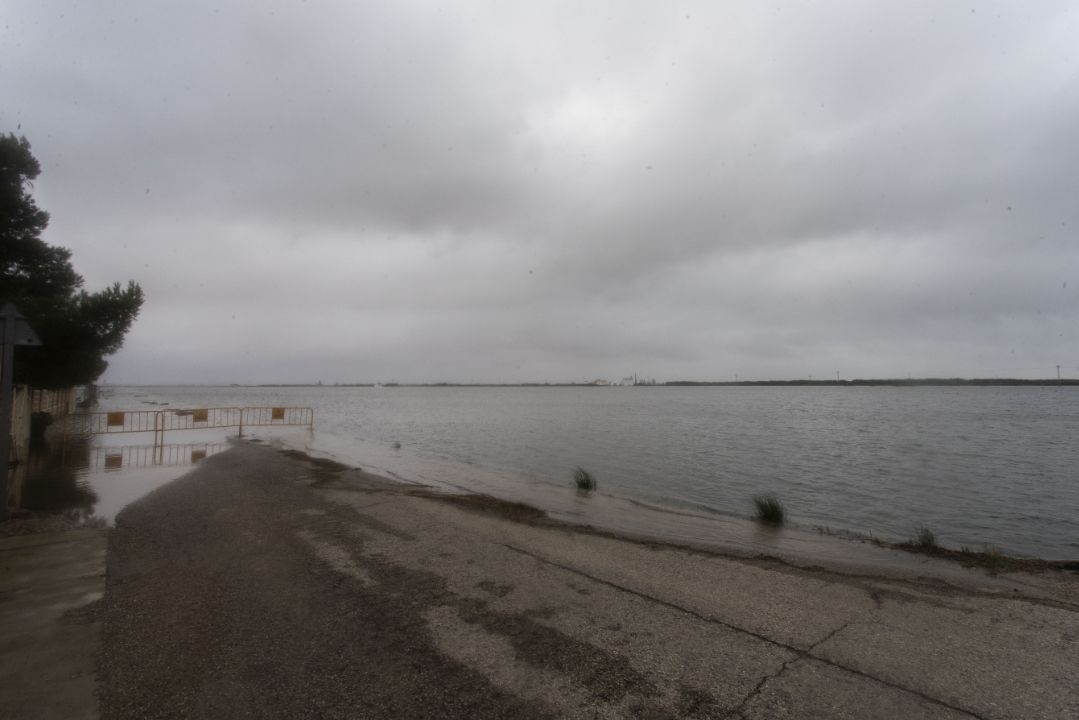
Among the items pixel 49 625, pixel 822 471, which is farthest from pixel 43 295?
pixel 822 471

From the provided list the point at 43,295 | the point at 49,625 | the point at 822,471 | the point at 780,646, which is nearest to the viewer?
the point at 780,646

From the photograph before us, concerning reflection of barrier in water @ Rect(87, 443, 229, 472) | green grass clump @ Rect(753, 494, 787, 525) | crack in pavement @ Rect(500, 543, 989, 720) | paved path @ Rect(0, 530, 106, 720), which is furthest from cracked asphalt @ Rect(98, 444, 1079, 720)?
reflection of barrier in water @ Rect(87, 443, 229, 472)

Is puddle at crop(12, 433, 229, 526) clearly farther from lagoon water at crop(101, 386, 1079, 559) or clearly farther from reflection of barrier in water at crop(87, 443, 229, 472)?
lagoon water at crop(101, 386, 1079, 559)

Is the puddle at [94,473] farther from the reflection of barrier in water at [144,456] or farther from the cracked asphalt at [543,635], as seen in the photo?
the cracked asphalt at [543,635]

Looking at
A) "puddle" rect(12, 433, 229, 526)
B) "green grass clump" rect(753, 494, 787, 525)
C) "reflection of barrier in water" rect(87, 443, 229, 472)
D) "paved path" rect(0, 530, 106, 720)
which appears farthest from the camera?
"reflection of barrier in water" rect(87, 443, 229, 472)

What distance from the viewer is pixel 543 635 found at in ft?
13.9

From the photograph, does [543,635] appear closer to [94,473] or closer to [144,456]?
[94,473]

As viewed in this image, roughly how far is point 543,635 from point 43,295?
2113cm

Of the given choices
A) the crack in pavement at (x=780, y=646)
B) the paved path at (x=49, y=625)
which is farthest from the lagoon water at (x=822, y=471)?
the paved path at (x=49, y=625)

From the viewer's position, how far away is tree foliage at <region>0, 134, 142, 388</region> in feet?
51.7

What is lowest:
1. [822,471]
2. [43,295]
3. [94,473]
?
[822,471]

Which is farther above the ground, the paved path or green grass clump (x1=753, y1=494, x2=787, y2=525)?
the paved path

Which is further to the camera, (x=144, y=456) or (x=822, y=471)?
(x=822, y=471)

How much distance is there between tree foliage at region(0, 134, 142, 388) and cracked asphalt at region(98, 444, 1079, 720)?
41.5ft
